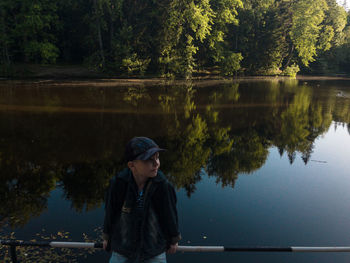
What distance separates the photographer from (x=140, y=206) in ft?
10.6

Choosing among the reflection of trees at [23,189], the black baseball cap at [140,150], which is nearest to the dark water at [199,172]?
the reflection of trees at [23,189]

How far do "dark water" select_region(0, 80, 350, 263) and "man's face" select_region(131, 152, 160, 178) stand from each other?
3.48 meters

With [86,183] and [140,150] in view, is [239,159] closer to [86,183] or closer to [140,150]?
[86,183]

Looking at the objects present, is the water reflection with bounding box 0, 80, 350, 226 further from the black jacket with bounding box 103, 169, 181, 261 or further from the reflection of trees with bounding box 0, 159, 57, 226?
the black jacket with bounding box 103, 169, 181, 261

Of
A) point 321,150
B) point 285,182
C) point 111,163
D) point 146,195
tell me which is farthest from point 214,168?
point 146,195

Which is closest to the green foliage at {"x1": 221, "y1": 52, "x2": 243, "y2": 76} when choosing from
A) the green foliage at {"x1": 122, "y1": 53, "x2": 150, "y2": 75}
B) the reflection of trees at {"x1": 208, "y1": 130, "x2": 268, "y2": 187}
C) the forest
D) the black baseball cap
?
the forest

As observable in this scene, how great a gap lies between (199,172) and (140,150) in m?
7.57

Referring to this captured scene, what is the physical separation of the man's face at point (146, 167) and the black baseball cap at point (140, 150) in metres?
0.05

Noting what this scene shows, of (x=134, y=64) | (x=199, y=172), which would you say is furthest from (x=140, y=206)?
(x=134, y=64)

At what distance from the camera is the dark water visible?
22.6 feet

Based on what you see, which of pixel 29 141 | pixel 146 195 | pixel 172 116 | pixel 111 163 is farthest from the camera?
pixel 172 116

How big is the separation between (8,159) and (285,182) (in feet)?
31.0

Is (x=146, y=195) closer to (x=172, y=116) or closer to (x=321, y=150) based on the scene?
(x=321, y=150)

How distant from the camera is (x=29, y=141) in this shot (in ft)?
43.0
